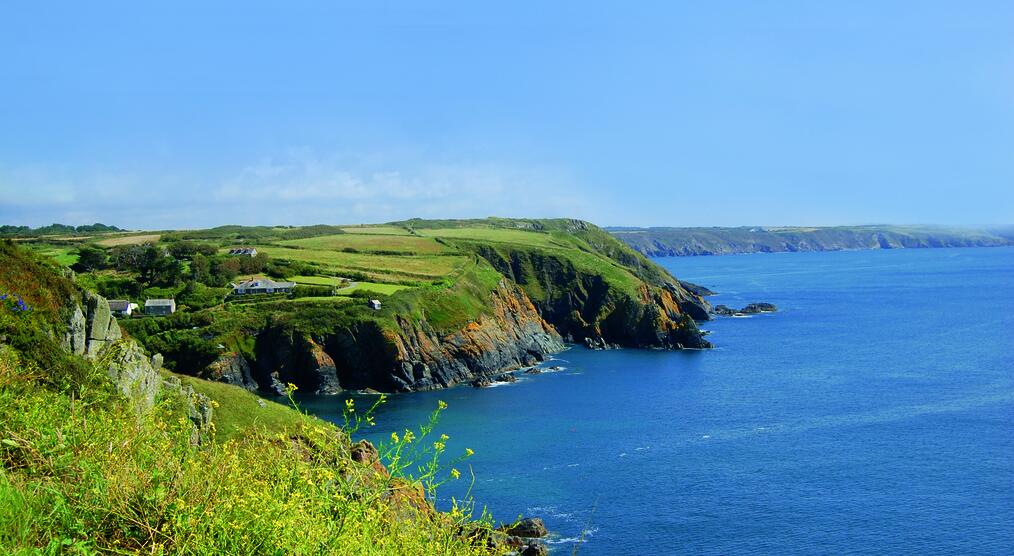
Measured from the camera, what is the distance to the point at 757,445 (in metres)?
67.5

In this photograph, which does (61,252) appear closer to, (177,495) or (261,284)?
(261,284)

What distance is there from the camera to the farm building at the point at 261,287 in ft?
372

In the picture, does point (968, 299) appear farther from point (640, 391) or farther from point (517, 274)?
point (640, 391)

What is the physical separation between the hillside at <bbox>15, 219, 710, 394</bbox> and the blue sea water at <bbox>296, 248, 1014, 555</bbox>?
26.7 ft

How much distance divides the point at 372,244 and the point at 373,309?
204 ft

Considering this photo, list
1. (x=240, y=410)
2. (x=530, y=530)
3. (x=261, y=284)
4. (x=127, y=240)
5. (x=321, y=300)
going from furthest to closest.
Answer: (x=127, y=240) < (x=261, y=284) < (x=321, y=300) < (x=530, y=530) < (x=240, y=410)

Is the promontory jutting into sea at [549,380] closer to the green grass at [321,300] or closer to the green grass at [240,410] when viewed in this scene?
the green grass at [240,410]

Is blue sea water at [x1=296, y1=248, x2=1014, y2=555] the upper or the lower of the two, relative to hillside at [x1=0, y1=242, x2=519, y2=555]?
lower

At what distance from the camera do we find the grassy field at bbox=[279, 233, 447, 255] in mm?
157250

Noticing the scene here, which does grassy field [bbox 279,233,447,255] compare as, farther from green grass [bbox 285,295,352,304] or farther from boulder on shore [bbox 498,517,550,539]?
boulder on shore [bbox 498,517,550,539]

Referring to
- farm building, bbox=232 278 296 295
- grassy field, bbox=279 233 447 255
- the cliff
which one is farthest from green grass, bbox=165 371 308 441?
grassy field, bbox=279 233 447 255

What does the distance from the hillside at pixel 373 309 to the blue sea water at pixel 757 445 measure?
26.7 feet

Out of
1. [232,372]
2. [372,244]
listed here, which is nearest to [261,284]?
[232,372]

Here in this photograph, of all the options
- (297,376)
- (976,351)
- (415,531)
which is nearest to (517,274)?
(297,376)
